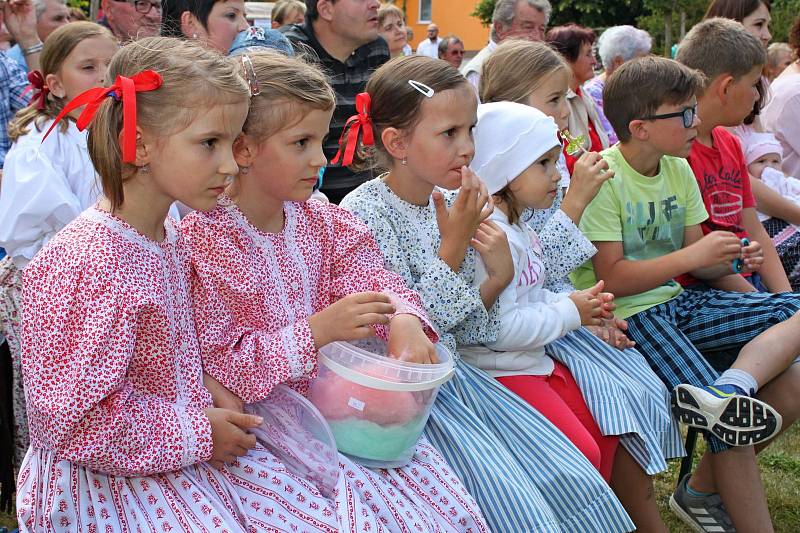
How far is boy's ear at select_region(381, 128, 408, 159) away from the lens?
9.44 ft

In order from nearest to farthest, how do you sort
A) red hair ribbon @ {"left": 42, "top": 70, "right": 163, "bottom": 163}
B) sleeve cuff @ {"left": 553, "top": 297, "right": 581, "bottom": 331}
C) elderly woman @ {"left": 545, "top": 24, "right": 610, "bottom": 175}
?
1. red hair ribbon @ {"left": 42, "top": 70, "right": 163, "bottom": 163}
2. sleeve cuff @ {"left": 553, "top": 297, "right": 581, "bottom": 331}
3. elderly woman @ {"left": 545, "top": 24, "right": 610, "bottom": 175}

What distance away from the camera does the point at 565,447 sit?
2729 millimetres

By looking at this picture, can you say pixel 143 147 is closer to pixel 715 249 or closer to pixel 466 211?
pixel 466 211

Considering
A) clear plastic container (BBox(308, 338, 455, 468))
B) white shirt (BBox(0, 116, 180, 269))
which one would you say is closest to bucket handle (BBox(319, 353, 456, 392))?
clear plastic container (BBox(308, 338, 455, 468))

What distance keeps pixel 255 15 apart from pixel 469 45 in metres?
21.9

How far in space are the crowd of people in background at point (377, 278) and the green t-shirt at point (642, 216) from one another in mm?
12

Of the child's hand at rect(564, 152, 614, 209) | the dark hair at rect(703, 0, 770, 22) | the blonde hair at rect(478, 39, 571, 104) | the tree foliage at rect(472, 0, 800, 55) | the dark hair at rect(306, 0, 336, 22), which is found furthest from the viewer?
the tree foliage at rect(472, 0, 800, 55)

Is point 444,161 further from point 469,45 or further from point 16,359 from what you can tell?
point 469,45

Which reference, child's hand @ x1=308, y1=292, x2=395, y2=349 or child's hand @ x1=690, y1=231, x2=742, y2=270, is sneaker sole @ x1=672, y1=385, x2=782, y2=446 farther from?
child's hand @ x1=308, y1=292, x2=395, y2=349

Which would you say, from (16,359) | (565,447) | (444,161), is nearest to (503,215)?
(444,161)

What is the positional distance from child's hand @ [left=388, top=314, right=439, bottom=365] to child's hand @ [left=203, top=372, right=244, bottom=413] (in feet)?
1.37

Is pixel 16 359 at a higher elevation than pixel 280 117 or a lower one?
lower

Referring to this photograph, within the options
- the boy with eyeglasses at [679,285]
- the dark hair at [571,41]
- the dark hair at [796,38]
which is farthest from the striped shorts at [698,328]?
the dark hair at [796,38]

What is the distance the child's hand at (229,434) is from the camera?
2.11 metres
